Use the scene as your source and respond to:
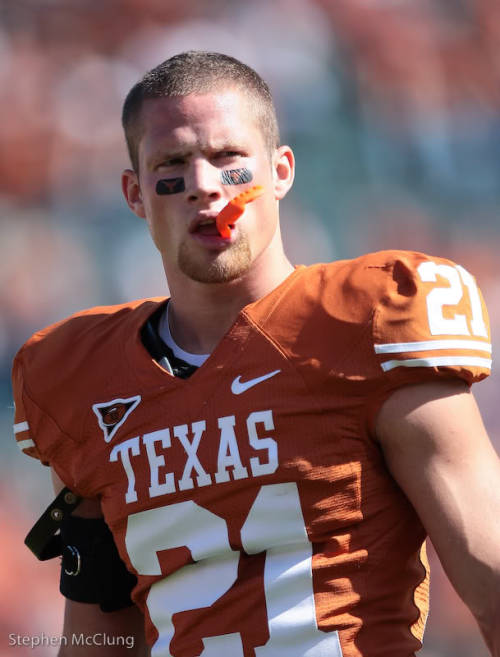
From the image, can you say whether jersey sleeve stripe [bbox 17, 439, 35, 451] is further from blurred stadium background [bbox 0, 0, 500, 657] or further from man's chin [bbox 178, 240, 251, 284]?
blurred stadium background [bbox 0, 0, 500, 657]

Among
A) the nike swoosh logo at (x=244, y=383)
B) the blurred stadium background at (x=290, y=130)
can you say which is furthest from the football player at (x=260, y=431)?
the blurred stadium background at (x=290, y=130)

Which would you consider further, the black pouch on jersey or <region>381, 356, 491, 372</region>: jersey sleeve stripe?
the black pouch on jersey

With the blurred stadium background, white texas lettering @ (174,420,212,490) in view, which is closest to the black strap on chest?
white texas lettering @ (174,420,212,490)

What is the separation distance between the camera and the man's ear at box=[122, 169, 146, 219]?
5.57ft

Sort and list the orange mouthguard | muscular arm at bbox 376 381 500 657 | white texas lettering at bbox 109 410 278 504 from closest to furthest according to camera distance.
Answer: muscular arm at bbox 376 381 500 657 < white texas lettering at bbox 109 410 278 504 < the orange mouthguard

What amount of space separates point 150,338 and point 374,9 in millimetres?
1656

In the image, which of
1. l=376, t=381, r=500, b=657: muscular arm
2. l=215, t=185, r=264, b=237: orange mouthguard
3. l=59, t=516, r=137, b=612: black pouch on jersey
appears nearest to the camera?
l=376, t=381, r=500, b=657: muscular arm

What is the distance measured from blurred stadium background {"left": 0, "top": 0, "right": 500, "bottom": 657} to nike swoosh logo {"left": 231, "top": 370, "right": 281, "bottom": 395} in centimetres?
142

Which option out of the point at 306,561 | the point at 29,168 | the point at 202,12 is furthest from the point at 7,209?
the point at 306,561

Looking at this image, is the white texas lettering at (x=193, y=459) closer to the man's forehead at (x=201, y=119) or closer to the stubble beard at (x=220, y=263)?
the stubble beard at (x=220, y=263)

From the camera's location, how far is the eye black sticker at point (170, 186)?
155cm

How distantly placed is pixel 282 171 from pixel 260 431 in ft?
1.60

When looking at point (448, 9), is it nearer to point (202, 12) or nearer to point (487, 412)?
point (202, 12)

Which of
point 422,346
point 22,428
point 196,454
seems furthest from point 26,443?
point 422,346
